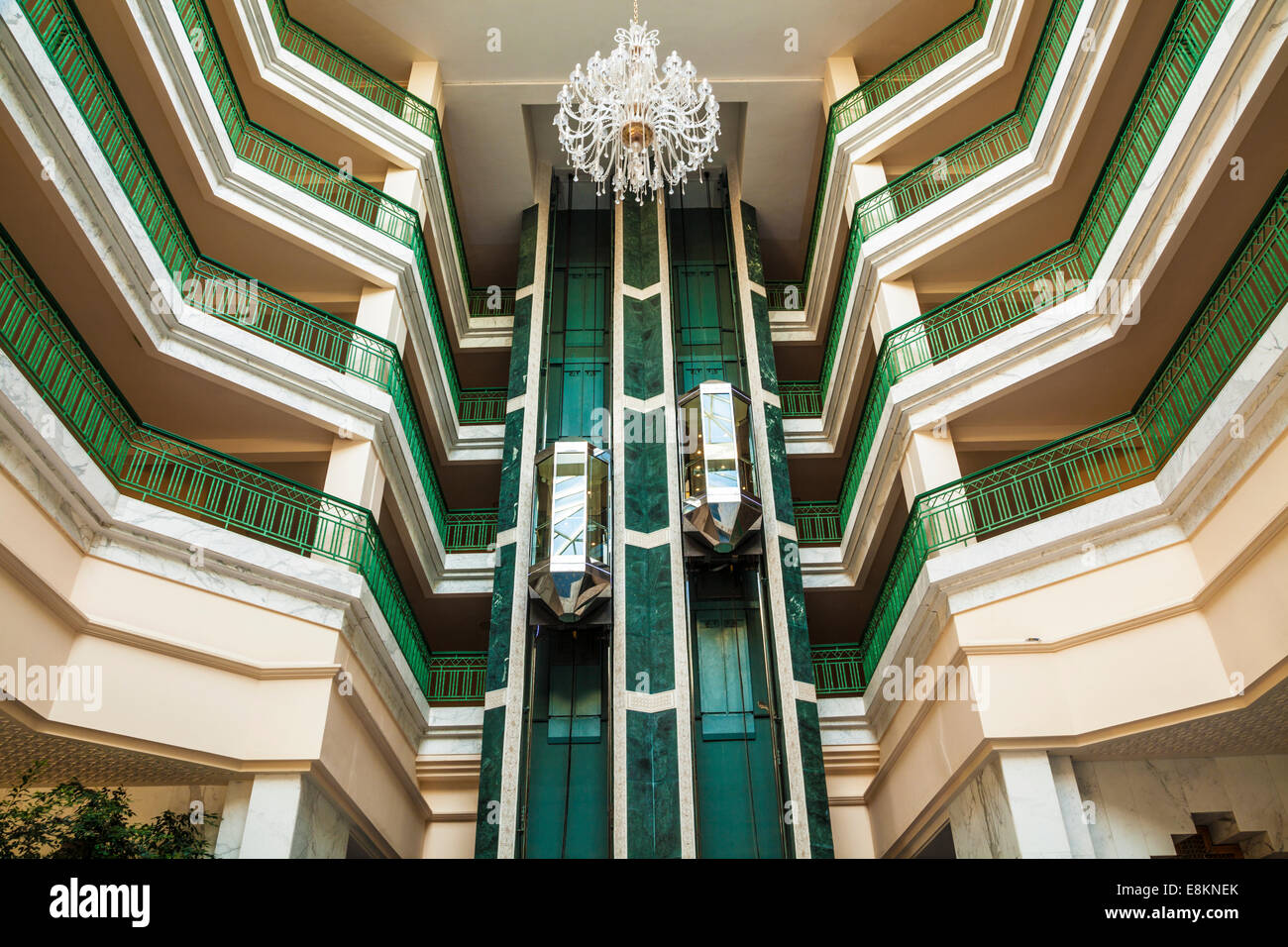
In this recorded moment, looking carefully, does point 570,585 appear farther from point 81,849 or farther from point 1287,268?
point 1287,268

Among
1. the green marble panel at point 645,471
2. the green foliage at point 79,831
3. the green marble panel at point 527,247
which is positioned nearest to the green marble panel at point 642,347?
the green marble panel at point 645,471

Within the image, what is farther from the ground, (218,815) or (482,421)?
(482,421)

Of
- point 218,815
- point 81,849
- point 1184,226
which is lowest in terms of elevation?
point 81,849

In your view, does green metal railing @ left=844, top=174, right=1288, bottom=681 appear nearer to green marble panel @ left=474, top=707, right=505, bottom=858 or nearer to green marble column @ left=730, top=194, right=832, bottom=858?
green marble column @ left=730, top=194, right=832, bottom=858

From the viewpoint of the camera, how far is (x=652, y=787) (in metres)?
11.2

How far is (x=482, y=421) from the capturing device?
53.0 ft

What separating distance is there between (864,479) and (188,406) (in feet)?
28.7

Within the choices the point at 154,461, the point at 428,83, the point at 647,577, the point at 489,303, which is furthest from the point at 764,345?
the point at 154,461

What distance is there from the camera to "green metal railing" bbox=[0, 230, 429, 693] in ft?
25.4

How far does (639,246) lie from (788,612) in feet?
23.8

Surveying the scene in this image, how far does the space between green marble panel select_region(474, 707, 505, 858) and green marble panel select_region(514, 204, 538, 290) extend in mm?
7634

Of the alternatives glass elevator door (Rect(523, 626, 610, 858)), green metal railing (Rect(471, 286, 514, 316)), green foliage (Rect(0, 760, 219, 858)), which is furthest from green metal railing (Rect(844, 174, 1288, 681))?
green metal railing (Rect(471, 286, 514, 316))

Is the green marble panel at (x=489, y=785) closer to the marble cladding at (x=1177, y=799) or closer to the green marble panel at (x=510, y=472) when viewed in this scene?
the green marble panel at (x=510, y=472)
